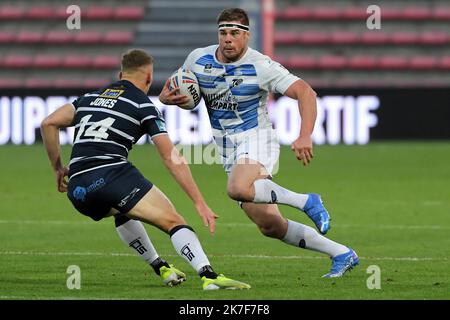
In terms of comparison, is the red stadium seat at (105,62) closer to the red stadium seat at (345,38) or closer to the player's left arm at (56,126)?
the red stadium seat at (345,38)

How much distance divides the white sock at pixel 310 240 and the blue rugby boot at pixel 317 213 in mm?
312

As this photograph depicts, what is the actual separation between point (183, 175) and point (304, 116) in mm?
1110

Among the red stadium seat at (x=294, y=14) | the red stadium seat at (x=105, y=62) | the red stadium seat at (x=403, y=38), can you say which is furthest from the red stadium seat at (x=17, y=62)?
the red stadium seat at (x=403, y=38)

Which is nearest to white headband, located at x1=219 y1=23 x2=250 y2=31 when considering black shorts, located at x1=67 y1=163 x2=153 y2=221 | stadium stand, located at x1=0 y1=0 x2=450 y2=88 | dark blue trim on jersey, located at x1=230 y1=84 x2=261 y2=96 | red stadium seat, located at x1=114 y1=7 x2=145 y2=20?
dark blue trim on jersey, located at x1=230 y1=84 x2=261 y2=96

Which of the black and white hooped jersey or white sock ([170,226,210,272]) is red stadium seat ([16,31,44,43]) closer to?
the black and white hooped jersey

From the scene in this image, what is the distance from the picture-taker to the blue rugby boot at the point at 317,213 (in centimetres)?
812

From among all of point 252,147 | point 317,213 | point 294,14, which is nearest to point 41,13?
point 294,14

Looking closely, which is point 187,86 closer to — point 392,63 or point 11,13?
point 392,63

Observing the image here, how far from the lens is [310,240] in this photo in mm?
8500

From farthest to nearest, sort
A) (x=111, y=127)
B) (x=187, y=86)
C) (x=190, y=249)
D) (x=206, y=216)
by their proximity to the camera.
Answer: (x=187, y=86) < (x=111, y=127) < (x=190, y=249) < (x=206, y=216)

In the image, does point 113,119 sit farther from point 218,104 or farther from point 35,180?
point 35,180
